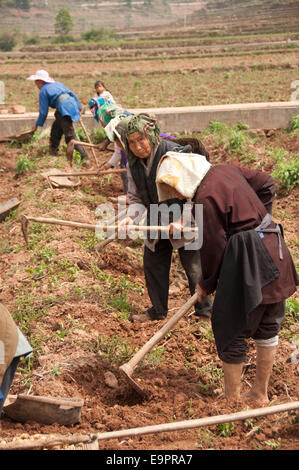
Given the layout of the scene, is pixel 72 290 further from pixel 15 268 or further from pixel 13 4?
pixel 13 4

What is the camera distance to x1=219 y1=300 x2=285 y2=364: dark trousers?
3.00 meters

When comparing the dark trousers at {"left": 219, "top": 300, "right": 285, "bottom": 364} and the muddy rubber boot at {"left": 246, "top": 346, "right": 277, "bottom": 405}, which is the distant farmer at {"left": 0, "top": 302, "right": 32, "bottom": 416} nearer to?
the dark trousers at {"left": 219, "top": 300, "right": 285, "bottom": 364}

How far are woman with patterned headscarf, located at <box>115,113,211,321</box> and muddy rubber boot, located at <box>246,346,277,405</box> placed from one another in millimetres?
1043

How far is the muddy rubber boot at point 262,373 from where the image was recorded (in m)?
3.15

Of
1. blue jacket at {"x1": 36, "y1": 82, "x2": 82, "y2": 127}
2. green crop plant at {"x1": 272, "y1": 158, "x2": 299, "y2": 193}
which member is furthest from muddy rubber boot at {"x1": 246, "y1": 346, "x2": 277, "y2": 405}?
blue jacket at {"x1": 36, "y1": 82, "x2": 82, "y2": 127}

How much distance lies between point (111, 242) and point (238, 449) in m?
3.32

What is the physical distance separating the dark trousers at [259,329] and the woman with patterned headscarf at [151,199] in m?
1.07

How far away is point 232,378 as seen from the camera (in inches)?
124

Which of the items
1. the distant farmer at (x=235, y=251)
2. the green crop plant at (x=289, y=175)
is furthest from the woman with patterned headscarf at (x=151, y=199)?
the green crop plant at (x=289, y=175)

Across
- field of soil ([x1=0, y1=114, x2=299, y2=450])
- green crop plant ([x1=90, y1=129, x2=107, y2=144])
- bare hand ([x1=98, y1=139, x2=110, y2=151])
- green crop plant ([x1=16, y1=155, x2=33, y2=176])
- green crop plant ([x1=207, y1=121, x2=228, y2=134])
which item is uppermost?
bare hand ([x1=98, y1=139, x2=110, y2=151])

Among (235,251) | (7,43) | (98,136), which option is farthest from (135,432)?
(7,43)

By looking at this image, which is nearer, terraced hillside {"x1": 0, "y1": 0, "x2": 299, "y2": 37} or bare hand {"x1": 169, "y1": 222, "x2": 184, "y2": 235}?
bare hand {"x1": 169, "y1": 222, "x2": 184, "y2": 235}

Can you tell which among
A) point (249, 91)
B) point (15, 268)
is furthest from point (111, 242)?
point (249, 91)

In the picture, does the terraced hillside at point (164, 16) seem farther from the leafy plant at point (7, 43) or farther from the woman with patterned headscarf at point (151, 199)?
the woman with patterned headscarf at point (151, 199)
